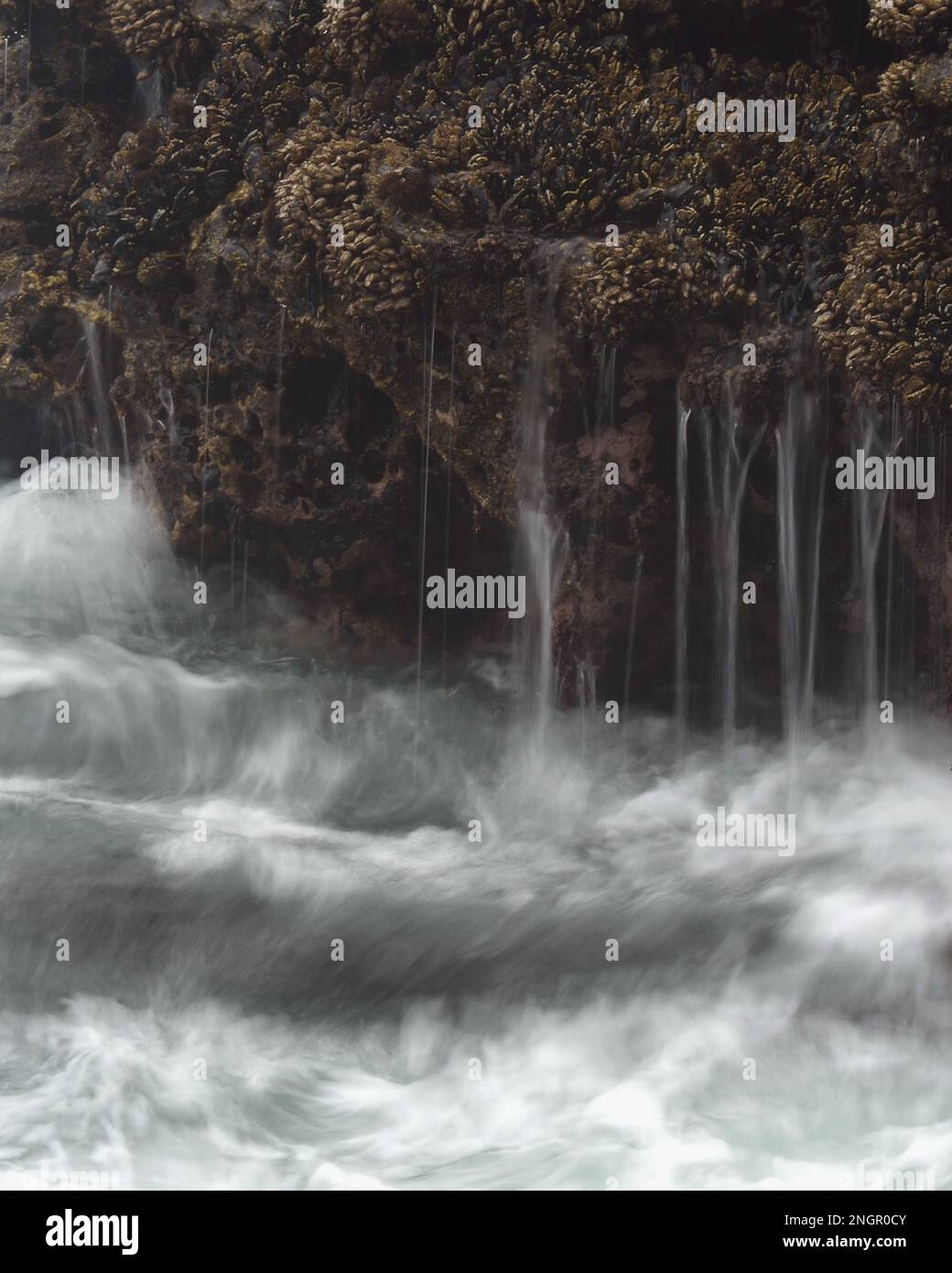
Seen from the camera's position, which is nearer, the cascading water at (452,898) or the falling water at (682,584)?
the cascading water at (452,898)

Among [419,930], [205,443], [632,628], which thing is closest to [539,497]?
[632,628]

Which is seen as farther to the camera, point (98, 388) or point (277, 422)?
point (98, 388)

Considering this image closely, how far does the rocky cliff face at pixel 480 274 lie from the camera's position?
10.5m

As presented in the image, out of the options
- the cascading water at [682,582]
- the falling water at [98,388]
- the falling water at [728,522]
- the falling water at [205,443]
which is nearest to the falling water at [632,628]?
the cascading water at [682,582]

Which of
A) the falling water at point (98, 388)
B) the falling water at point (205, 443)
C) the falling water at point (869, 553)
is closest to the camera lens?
→ the falling water at point (869, 553)

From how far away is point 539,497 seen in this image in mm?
11180

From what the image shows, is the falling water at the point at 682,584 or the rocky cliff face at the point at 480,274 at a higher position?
the rocky cliff face at the point at 480,274

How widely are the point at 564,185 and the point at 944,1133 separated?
22.7 feet

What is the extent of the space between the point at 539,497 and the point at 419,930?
3.43 metres

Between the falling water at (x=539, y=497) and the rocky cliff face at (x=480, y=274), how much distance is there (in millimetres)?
107

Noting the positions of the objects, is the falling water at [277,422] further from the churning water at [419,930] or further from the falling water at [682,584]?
the falling water at [682,584]

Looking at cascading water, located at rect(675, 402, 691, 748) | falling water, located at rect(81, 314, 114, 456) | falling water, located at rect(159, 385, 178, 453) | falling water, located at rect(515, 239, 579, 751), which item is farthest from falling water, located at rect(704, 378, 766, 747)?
falling water, located at rect(81, 314, 114, 456)

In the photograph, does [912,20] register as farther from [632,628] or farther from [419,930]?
[419,930]

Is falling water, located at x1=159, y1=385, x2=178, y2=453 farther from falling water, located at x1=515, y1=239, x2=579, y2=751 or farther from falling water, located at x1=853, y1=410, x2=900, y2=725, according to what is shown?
falling water, located at x1=853, y1=410, x2=900, y2=725
